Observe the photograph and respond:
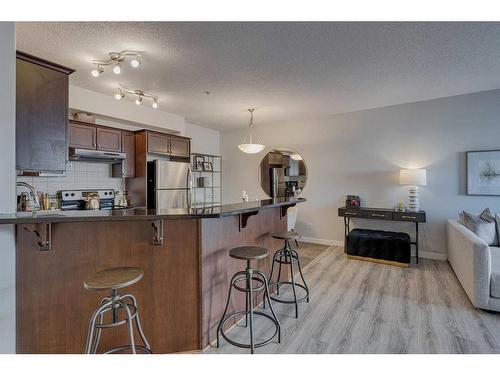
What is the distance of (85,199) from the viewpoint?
388 cm

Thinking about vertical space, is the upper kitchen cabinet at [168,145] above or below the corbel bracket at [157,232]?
above

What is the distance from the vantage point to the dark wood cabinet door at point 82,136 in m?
3.49

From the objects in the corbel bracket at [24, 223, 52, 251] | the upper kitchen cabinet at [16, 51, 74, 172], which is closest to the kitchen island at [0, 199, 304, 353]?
the corbel bracket at [24, 223, 52, 251]

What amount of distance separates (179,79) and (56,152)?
1748 millimetres

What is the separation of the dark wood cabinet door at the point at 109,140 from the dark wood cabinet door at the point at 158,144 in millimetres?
470

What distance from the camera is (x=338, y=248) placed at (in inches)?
194

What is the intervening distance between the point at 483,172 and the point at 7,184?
5.60 meters

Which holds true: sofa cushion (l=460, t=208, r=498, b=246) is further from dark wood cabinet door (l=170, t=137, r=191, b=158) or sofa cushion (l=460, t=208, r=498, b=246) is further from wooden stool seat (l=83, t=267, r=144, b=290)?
dark wood cabinet door (l=170, t=137, r=191, b=158)

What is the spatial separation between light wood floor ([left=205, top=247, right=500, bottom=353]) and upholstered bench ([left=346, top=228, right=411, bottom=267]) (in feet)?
1.24

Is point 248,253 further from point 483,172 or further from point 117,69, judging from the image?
point 483,172

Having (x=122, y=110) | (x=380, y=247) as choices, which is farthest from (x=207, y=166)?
(x=380, y=247)

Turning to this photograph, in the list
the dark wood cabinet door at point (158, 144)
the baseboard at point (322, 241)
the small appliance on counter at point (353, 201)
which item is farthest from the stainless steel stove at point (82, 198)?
the small appliance on counter at point (353, 201)

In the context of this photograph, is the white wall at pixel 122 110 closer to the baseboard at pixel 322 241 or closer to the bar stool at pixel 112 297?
the bar stool at pixel 112 297
